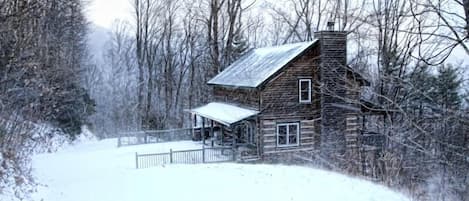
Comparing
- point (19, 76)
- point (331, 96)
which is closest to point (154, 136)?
point (331, 96)

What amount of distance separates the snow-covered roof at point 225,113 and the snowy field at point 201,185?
5.36 m

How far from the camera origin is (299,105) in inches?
870

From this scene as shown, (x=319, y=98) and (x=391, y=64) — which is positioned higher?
(x=391, y=64)

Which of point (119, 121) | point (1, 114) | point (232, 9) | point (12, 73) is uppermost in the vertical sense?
point (232, 9)

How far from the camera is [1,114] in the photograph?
1290 cm

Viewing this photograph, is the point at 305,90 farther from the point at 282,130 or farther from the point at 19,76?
the point at 19,76

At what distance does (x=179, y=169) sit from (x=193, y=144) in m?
9.70

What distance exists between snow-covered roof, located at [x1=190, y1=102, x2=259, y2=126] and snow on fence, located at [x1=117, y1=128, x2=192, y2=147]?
222 centimetres

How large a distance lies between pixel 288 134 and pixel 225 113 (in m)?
3.78

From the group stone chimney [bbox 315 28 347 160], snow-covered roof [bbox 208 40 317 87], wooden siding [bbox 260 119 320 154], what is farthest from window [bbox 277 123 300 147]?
snow-covered roof [bbox 208 40 317 87]

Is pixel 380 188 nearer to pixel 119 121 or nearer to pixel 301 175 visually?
pixel 301 175

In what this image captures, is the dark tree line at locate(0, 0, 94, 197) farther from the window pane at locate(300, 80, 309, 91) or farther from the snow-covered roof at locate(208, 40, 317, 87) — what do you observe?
the window pane at locate(300, 80, 309, 91)

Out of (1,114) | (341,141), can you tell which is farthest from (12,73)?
(341,141)

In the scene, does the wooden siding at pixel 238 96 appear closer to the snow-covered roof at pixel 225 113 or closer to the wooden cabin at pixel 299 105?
the wooden cabin at pixel 299 105
